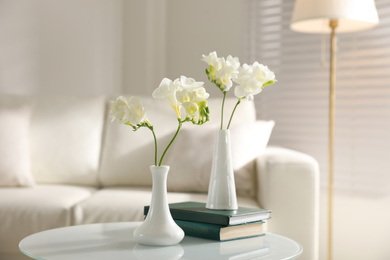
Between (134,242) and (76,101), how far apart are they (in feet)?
5.69

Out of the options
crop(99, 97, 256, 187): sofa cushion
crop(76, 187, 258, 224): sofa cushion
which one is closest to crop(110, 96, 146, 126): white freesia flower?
crop(76, 187, 258, 224): sofa cushion

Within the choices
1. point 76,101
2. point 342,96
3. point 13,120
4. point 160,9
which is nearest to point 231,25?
point 160,9

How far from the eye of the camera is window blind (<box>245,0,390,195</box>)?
10.2ft

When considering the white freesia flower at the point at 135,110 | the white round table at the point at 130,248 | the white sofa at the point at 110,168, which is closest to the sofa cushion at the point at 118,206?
the white sofa at the point at 110,168

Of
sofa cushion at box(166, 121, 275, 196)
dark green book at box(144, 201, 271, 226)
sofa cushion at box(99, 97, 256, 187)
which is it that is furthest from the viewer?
sofa cushion at box(99, 97, 256, 187)

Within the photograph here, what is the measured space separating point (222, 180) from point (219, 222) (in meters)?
0.15

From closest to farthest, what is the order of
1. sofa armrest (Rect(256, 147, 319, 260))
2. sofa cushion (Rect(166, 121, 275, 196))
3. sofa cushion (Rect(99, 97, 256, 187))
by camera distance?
sofa armrest (Rect(256, 147, 319, 260))
sofa cushion (Rect(166, 121, 275, 196))
sofa cushion (Rect(99, 97, 256, 187))

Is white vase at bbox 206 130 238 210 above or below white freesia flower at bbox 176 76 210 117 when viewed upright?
below

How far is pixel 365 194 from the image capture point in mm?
3162

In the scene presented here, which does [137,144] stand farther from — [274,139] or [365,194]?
[365,194]

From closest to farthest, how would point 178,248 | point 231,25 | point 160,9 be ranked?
point 178,248 → point 231,25 → point 160,9

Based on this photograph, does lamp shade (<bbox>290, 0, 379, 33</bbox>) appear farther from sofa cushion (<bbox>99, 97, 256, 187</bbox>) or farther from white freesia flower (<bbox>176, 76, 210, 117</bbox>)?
white freesia flower (<bbox>176, 76, 210, 117</bbox>)

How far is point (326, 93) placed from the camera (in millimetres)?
3348

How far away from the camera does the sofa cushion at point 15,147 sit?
2766 mm
